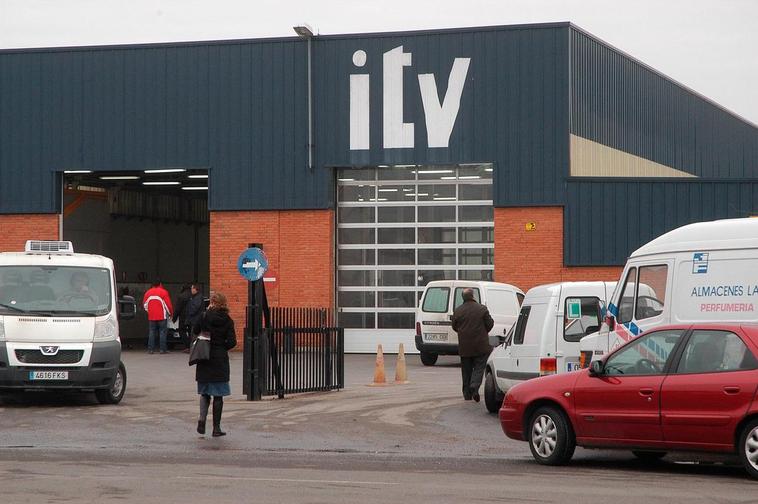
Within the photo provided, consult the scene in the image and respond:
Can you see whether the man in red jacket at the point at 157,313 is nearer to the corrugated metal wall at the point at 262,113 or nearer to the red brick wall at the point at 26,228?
the corrugated metal wall at the point at 262,113

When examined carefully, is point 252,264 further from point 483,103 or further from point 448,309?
point 483,103

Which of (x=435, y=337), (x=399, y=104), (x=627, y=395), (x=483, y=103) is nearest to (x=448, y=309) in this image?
(x=435, y=337)

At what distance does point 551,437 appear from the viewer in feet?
42.8

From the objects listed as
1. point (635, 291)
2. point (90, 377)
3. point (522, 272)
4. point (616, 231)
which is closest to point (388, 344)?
point (522, 272)

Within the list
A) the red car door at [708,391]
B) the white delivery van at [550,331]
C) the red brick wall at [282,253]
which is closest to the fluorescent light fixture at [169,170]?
the red brick wall at [282,253]

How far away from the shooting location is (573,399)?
42.5 ft

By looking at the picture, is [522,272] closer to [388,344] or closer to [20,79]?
[388,344]

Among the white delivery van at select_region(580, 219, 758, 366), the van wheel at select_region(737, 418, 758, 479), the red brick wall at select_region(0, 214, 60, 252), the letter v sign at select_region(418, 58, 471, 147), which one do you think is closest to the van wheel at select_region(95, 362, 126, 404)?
the white delivery van at select_region(580, 219, 758, 366)

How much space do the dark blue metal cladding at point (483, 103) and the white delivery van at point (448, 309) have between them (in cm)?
483

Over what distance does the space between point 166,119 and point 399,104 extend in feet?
21.3

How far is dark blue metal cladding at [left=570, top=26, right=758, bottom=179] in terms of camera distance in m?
34.8

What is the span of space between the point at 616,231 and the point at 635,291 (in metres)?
17.9

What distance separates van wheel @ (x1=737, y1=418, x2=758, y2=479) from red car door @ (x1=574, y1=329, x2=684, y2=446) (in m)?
0.89

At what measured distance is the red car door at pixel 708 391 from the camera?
1162 cm
